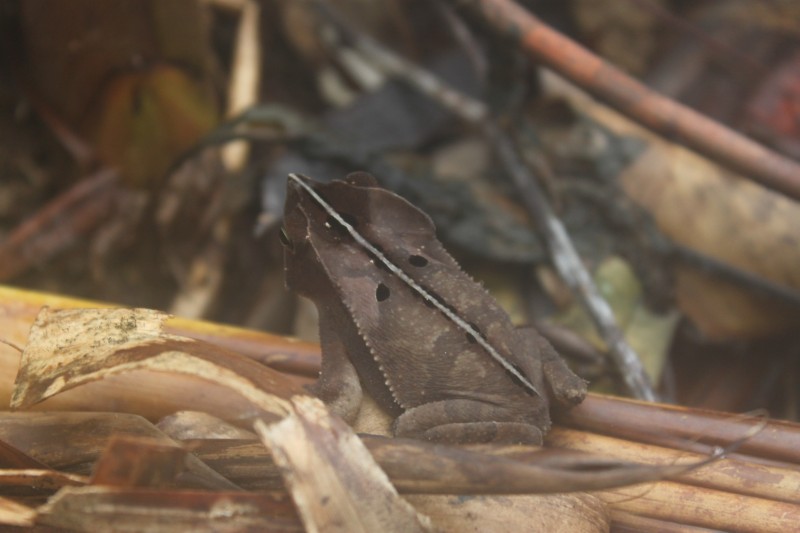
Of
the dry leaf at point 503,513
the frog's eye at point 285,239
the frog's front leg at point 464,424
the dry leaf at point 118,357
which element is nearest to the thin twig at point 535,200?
the frog's front leg at point 464,424

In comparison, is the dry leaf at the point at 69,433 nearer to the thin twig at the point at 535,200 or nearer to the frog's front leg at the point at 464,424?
the frog's front leg at the point at 464,424

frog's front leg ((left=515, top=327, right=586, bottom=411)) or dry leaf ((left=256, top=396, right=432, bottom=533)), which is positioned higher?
frog's front leg ((left=515, top=327, right=586, bottom=411))

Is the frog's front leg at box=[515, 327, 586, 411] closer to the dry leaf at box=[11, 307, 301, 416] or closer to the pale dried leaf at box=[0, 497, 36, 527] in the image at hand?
the dry leaf at box=[11, 307, 301, 416]

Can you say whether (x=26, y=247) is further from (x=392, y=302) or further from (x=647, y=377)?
(x=647, y=377)

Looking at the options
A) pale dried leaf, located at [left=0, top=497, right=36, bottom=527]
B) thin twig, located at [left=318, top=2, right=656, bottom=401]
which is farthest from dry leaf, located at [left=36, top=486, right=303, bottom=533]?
thin twig, located at [left=318, top=2, right=656, bottom=401]

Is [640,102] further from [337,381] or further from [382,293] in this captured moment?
[337,381]

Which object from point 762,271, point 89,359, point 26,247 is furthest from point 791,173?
point 26,247

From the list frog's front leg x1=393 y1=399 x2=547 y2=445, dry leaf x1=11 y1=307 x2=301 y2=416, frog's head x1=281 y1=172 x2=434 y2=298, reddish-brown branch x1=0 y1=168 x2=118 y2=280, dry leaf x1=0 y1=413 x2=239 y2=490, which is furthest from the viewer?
reddish-brown branch x1=0 y1=168 x2=118 y2=280

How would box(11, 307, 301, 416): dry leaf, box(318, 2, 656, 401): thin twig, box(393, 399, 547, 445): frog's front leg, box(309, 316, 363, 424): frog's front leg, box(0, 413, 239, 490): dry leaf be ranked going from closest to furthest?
box(11, 307, 301, 416): dry leaf → box(0, 413, 239, 490): dry leaf → box(393, 399, 547, 445): frog's front leg → box(309, 316, 363, 424): frog's front leg → box(318, 2, 656, 401): thin twig
